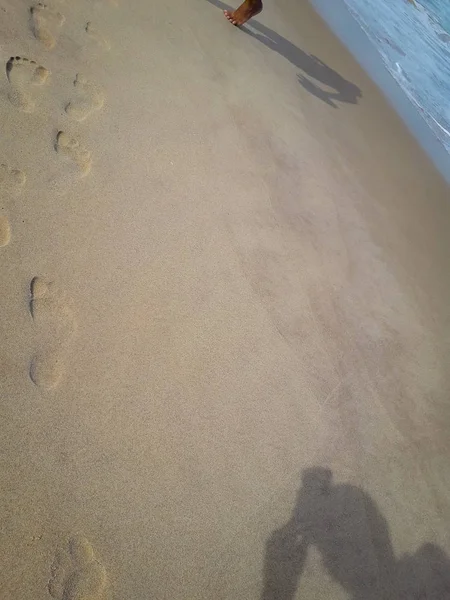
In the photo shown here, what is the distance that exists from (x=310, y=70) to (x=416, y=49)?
2292 millimetres

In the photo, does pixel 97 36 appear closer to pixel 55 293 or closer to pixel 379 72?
pixel 55 293

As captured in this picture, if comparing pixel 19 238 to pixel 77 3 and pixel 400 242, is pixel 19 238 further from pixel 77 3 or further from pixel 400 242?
pixel 400 242

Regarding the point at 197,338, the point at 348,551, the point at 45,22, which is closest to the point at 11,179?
the point at 197,338

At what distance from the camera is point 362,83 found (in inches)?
157

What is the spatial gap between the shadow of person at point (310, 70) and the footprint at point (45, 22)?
1.45 m

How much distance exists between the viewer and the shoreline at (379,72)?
3.87m

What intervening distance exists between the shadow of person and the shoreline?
50cm

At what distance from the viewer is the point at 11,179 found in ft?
6.70

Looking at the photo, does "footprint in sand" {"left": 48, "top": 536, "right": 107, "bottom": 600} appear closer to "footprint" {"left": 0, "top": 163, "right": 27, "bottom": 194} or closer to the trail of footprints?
the trail of footprints

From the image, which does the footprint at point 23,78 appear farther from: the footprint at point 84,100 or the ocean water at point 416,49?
the ocean water at point 416,49

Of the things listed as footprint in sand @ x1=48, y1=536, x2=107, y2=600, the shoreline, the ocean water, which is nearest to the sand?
footprint in sand @ x1=48, y1=536, x2=107, y2=600

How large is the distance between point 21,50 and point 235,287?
1780 millimetres

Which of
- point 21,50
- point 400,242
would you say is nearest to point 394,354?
point 400,242

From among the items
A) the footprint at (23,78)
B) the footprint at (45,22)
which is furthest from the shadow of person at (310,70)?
the footprint at (23,78)
